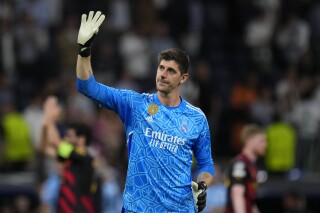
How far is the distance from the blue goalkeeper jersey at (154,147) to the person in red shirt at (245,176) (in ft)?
8.06

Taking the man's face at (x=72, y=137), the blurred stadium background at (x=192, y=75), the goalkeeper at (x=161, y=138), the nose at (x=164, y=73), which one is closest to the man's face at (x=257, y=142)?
the man's face at (x=72, y=137)

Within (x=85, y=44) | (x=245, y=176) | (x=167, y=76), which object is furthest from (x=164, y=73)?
(x=245, y=176)

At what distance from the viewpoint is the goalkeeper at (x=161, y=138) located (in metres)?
7.77

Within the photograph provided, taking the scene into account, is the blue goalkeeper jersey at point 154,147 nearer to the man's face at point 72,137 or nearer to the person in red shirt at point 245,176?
the man's face at point 72,137

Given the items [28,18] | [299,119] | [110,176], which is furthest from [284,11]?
[110,176]

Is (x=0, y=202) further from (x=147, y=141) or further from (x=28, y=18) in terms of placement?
(x=147, y=141)

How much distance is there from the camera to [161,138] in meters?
7.83

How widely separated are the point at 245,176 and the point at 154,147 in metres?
2.90

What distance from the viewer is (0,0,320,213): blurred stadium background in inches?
647

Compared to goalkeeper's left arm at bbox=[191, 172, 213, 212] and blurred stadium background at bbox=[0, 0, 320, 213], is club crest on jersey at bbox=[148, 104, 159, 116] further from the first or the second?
blurred stadium background at bbox=[0, 0, 320, 213]

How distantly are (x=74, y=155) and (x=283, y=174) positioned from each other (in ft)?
27.0

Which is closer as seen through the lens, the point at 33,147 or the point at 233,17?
the point at 33,147

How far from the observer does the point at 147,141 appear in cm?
784

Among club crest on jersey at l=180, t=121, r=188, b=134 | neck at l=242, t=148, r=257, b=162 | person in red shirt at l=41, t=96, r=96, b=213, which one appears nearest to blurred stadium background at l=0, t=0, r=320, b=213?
neck at l=242, t=148, r=257, b=162
